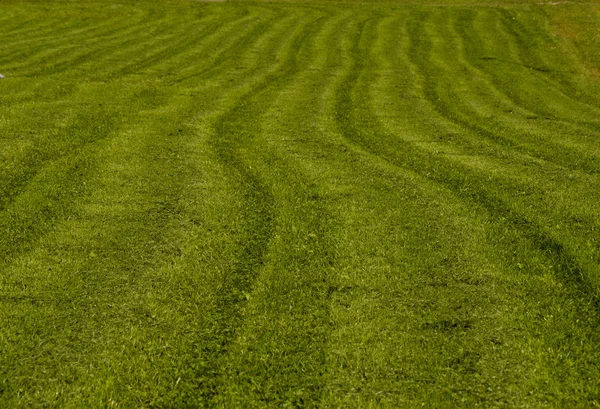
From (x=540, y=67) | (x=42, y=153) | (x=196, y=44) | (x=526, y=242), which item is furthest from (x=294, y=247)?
(x=196, y=44)

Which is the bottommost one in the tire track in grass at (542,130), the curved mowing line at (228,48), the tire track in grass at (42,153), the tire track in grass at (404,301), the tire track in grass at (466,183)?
the tire track in grass at (404,301)

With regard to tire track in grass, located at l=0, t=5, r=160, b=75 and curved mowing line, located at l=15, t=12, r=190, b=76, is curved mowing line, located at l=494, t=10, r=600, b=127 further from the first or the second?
tire track in grass, located at l=0, t=5, r=160, b=75

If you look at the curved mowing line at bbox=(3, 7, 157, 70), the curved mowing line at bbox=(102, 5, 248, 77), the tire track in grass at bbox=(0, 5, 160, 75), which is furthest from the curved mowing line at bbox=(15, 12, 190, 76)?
the curved mowing line at bbox=(102, 5, 248, 77)

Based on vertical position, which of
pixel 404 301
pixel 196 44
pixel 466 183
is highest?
pixel 196 44

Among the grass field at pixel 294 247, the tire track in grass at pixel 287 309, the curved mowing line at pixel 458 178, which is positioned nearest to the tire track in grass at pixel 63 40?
the grass field at pixel 294 247

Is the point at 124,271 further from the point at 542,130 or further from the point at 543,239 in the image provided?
the point at 542,130

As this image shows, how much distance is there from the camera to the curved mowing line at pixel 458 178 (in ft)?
19.7

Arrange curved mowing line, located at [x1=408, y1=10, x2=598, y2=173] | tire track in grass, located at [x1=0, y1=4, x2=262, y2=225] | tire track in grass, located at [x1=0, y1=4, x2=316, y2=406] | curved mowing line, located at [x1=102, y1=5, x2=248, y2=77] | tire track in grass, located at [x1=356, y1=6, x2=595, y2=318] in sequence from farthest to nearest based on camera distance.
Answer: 1. curved mowing line, located at [x1=102, y1=5, x2=248, y2=77]
2. curved mowing line, located at [x1=408, y1=10, x2=598, y2=173]
3. tire track in grass, located at [x1=0, y1=4, x2=262, y2=225]
4. tire track in grass, located at [x1=356, y1=6, x2=595, y2=318]
5. tire track in grass, located at [x1=0, y1=4, x2=316, y2=406]

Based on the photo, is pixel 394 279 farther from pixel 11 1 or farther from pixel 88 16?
pixel 11 1

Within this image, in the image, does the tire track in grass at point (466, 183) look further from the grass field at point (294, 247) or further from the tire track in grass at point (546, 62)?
the tire track in grass at point (546, 62)

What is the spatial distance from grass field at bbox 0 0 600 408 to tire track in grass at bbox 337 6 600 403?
0.11 feet

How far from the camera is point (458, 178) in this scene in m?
8.91

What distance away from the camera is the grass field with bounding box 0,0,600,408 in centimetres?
454

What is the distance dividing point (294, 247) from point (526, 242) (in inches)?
130
